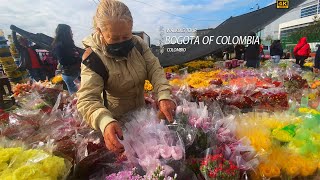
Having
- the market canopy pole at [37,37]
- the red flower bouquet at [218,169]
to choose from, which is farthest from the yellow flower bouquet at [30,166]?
the market canopy pole at [37,37]

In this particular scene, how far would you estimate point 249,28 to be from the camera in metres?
6.43

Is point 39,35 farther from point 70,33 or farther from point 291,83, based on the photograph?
point 291,83

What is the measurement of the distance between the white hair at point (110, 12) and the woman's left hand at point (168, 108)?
17.4 inches

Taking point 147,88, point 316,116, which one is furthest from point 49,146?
point 147,88

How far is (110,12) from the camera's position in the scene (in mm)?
1258

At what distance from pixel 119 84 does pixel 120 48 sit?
25cm

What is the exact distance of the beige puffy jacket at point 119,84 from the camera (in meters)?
1.28

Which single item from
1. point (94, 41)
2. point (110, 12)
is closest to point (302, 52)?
point (94, 41)

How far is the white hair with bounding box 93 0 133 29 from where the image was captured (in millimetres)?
1251

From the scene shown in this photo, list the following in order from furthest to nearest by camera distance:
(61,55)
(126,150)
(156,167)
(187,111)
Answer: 1. (61,55)
2. (187,111)
3. (126,150)
4. (156,167)

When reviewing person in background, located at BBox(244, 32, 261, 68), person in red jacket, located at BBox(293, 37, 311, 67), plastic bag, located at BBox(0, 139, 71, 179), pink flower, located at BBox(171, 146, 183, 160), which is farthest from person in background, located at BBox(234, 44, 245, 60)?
plastic bag, located at BBox(0, 139, 71, 179)

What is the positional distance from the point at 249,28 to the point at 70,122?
5.56 m

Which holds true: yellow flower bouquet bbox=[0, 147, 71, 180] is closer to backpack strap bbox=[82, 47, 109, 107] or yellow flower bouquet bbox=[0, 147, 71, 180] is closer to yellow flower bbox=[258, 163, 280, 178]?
backpack strap bbox=[82, 47, 109, 107]

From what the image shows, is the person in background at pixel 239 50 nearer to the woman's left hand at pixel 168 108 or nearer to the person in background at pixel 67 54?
the person in background at pixel 67 54
